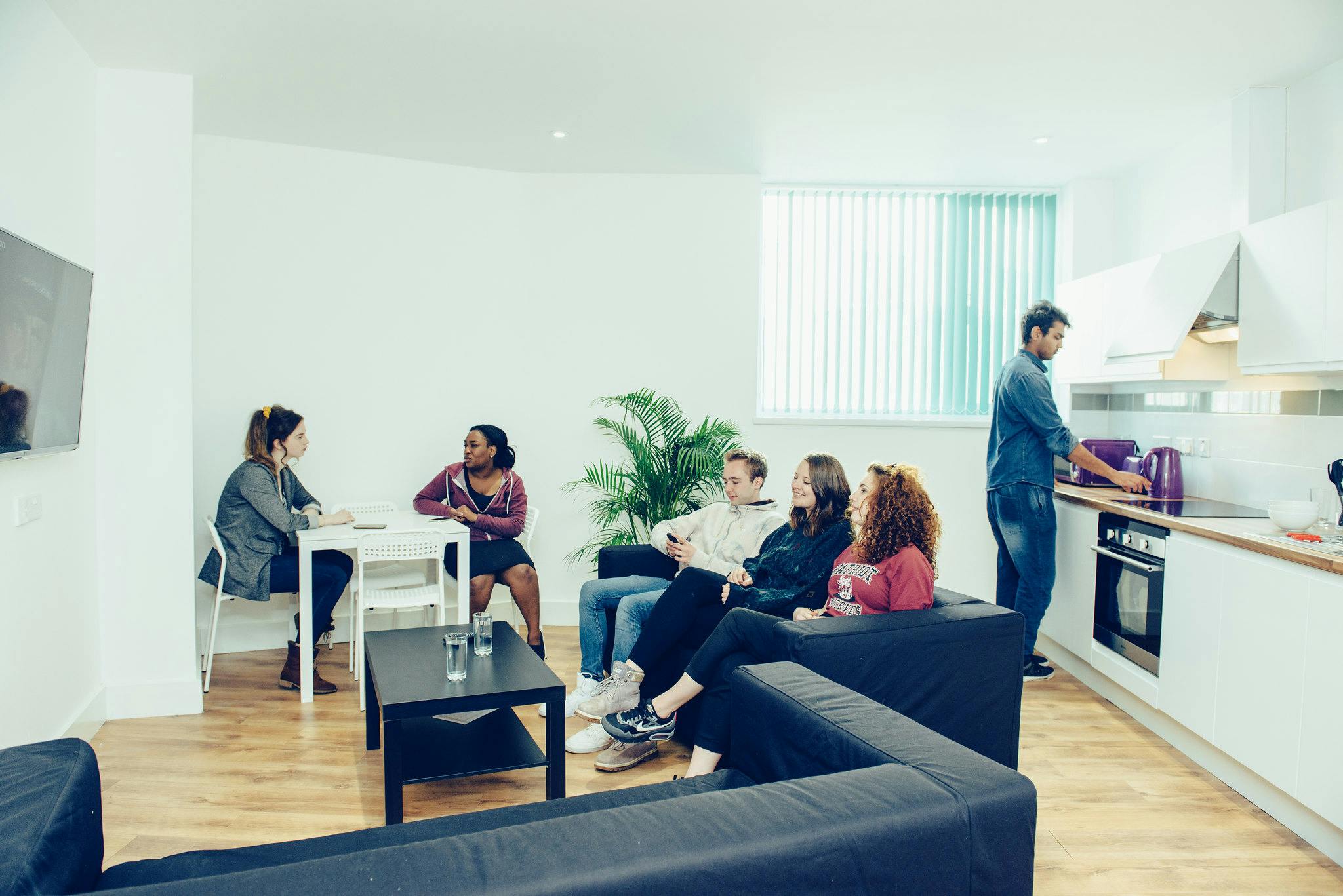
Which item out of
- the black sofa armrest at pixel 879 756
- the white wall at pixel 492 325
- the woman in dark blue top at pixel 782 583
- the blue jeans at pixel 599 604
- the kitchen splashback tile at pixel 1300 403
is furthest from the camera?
the white wall at pixel 492 325

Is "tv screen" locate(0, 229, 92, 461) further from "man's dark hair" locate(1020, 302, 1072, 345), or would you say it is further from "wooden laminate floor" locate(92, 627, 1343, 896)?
"man's dark hair" locate(1020, 302, 1072, 345)

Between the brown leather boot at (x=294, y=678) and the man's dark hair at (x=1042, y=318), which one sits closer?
the brown leather boot at (x=294, y=678)

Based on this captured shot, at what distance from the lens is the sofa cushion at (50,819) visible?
1.12 m

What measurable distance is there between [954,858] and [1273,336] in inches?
117

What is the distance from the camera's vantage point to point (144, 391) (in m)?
3.68

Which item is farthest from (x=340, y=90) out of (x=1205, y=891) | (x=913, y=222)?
(x=1205, y=891)

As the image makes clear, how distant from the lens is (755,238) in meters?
5.35

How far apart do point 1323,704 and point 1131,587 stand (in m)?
1.18

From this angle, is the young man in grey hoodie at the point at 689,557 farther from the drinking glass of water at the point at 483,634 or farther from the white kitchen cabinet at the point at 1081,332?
the white kitchen cabinet at the point at 1081,332

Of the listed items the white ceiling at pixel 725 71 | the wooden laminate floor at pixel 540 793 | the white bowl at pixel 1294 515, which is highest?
the white ceiling at pixel 725 71

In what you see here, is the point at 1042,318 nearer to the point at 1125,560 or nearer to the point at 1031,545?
the point at 1031,545

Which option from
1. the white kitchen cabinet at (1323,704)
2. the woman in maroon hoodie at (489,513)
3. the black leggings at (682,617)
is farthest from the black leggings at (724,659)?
the woman in maroon hoodie at (489,513)

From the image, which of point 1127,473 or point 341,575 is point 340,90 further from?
point 1127,473

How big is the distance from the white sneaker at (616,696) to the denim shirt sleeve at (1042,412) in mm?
2315
